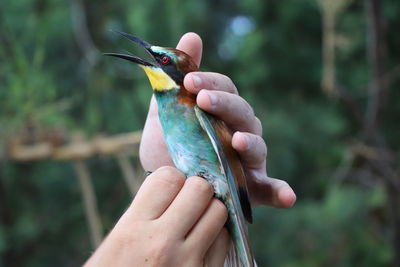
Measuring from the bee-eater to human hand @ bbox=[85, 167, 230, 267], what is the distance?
7cm

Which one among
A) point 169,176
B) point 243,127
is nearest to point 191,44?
point 243,127

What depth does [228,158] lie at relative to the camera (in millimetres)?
1426

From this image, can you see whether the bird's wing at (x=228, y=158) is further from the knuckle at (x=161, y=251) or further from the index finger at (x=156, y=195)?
the knuckle at (x=161, y=251)

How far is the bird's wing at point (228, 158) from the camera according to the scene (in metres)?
1.38

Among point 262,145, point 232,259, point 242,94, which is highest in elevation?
point 262,145

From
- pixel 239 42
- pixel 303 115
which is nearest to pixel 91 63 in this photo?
pixel 239 42

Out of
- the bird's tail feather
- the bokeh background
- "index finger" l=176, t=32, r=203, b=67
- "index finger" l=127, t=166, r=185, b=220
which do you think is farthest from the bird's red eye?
the bokeh background

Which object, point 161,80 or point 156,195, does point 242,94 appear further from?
point 156,195

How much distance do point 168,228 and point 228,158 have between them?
36 centimetres

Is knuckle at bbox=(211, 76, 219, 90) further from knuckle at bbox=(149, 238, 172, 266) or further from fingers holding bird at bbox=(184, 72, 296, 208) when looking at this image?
knuckle at bbox=(149, 238, 172, 266)

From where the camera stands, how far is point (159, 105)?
5.22 ft

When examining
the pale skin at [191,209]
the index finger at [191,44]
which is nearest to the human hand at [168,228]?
the pale skin at [191,209]

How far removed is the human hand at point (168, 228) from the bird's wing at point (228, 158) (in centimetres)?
10

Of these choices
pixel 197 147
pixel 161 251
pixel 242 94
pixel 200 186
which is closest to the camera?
pixel 161 251
